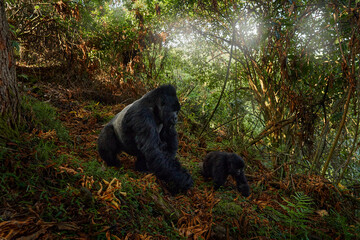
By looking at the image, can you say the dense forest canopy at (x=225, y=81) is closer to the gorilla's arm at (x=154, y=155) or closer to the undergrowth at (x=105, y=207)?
the undergrowth at (x=105, y=207)

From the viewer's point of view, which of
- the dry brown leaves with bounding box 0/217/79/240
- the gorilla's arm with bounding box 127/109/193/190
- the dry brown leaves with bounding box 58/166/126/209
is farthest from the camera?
the gorilla's arm with bounding box 127/109/193/190

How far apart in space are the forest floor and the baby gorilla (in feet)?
0.45

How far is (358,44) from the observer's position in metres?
2.56

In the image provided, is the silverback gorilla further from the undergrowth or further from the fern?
the fern

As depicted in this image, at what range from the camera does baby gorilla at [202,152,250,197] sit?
301 centimetres

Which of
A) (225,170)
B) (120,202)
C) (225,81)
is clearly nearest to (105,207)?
(120,202)

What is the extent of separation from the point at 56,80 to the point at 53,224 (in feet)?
14.6

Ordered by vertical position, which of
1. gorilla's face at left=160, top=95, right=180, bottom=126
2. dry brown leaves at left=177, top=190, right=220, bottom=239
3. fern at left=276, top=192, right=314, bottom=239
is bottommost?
dry brown leaves at left=177, top=190, right=220, bottom=239

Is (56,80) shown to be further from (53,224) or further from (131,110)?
(53,224)

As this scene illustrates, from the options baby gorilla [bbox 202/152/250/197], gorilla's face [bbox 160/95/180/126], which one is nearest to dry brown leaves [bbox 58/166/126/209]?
Answer: gorilla's face [bbox 160/95/180/126]

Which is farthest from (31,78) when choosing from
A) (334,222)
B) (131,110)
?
(334,222)

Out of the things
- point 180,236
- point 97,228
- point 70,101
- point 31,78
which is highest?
point 31,78

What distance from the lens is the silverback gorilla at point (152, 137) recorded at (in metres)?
2.37

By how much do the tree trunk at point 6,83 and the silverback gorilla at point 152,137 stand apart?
3.21 feet
